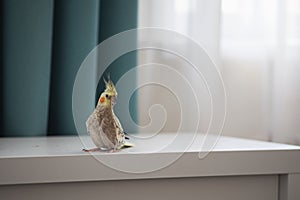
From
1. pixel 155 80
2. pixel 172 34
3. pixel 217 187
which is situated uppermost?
pixel 172 34

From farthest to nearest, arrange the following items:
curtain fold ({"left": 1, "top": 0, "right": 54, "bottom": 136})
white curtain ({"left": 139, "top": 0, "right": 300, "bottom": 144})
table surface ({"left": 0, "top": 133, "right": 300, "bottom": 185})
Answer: white curtain ({"left": 139, "top": 0, "right": 300, "bottom": 144})
curtain fold ({"left": 1, "top": 0, "right": 54, "bottom": 136})
table surface ({"left": 0, "top": 133, "right": 300, "bottom": 185})

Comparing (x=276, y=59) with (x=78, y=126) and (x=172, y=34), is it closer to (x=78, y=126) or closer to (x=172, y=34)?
(x=172, y=34)

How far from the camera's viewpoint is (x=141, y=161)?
2.57ft

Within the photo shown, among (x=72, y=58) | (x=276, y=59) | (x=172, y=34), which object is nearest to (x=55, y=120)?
(x=72, y=58)

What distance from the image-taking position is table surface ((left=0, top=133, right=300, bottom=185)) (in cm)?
73

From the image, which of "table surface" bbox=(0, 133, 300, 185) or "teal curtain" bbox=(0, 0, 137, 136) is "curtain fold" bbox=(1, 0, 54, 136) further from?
"table surface" bbox=(0, 133, 300, 185)

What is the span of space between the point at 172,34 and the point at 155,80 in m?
0.14

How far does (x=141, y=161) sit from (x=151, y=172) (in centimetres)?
3

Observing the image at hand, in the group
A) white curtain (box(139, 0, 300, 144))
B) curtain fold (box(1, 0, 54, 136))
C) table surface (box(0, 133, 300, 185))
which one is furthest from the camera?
white curtain (box(139, 0, 300, 144))

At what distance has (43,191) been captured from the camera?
0.75 metres

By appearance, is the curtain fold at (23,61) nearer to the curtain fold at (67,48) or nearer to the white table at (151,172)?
the curtain fold at (67,48)

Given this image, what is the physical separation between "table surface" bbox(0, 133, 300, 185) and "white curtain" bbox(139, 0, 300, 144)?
0.45 meters

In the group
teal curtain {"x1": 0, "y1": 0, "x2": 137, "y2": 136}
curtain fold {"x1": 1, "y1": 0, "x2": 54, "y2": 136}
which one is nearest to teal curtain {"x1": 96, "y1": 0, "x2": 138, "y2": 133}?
teal curtain {"x1": 0, "y1": 0, "x2": 137, "y2": 136}

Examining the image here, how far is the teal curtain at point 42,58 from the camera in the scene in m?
1.13
